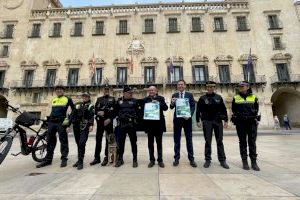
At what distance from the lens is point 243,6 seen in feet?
85.9

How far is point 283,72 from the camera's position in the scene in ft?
79.3

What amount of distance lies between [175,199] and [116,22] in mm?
25950

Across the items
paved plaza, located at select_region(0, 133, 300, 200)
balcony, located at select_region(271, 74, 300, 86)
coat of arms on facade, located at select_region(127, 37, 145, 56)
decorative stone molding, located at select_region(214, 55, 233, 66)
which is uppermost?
coat of arms on facade, located at select_region(127, 37, 145, 56)

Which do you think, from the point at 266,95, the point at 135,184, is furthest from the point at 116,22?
the point at 135,184

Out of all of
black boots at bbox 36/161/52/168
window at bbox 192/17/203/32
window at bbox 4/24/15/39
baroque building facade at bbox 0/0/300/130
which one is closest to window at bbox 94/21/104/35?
baroque building facade at bbox 0/0/300/130

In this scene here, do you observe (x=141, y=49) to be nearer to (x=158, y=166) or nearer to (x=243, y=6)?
(x=243, y=6)

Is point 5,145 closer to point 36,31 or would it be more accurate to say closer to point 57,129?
point 57,129

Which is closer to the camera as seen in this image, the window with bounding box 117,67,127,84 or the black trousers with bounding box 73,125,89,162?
the black trousers with bounding box 73,125,89,162

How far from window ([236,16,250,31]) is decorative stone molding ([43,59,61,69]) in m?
20.1

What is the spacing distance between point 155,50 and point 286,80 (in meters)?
13.8

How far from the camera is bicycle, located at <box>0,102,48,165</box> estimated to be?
4.67 meters

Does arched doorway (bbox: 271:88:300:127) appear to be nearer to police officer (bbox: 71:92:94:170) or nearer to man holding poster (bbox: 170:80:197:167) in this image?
man holding poster (bbox: 170:80:197:167)

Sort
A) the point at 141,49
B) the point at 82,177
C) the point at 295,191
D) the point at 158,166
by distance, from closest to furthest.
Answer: the point at 295,191, the point at 82,177, the point at 158,166, the point at 141,49

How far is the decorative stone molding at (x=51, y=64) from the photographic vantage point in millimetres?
25047
